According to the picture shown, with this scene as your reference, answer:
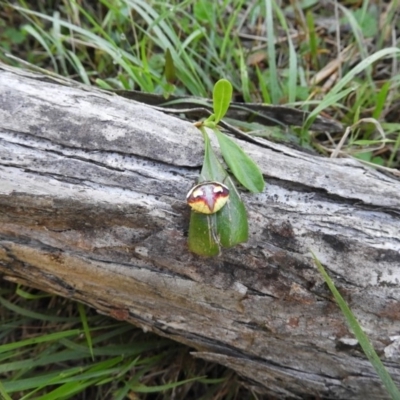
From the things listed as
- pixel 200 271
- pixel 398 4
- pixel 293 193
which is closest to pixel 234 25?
pixel 398 4

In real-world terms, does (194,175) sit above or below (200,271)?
above

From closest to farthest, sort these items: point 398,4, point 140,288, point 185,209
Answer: point 185,209
point 140,288
point 398,4

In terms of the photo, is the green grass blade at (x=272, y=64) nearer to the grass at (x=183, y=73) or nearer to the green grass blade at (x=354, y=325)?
the grass at (x=183, y=73)

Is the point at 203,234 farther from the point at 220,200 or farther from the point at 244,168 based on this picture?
the point at 244,168

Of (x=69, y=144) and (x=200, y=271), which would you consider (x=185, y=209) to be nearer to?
(x=200, y=271)

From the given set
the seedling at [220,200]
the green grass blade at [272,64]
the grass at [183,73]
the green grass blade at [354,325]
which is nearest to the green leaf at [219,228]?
the seedling at [220,200]

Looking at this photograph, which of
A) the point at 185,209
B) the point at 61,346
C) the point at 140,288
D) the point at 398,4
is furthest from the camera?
the point at 398,4

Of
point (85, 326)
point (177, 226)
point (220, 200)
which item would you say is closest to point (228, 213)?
point (220, 200)
